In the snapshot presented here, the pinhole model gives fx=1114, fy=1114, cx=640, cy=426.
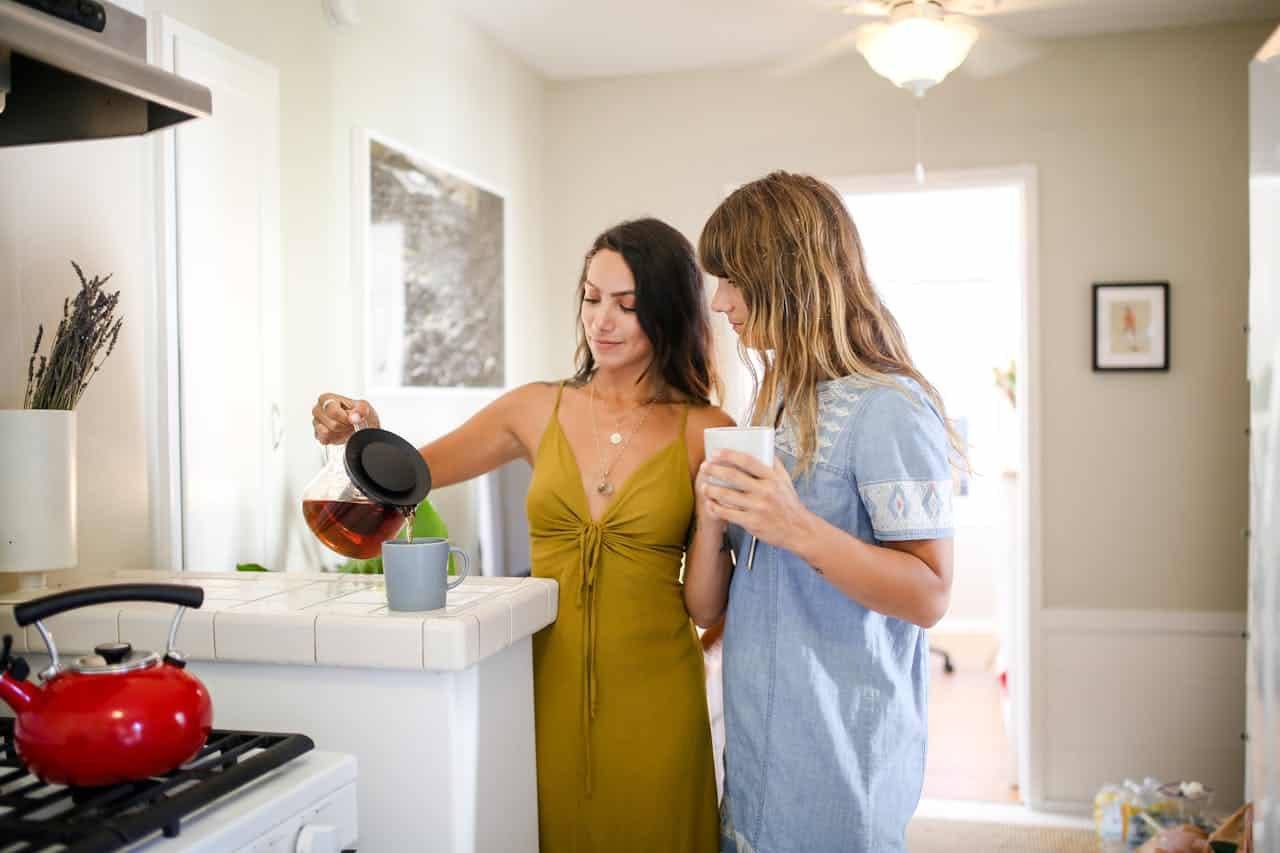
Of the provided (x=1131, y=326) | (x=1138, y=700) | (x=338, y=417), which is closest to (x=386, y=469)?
(x=338, y=417)

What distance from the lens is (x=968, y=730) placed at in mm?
5066

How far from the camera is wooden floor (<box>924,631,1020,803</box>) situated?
170 inches

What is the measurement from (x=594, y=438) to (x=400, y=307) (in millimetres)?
1551

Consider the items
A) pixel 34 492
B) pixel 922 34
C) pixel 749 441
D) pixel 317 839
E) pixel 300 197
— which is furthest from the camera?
pixel 922 34

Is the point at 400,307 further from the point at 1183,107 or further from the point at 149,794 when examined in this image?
the point at 1183,107

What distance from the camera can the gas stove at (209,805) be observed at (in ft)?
2.96

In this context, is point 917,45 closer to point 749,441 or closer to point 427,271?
point 427,271

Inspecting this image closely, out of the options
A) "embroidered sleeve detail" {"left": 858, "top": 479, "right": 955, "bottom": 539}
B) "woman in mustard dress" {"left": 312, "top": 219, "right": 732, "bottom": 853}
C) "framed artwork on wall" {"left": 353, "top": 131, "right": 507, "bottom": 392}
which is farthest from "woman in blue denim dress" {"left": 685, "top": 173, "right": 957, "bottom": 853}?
"framed artwork on wall" {"left": 353, "top": 131, "right": 507, "bottom": 392}

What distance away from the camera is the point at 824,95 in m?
4.21

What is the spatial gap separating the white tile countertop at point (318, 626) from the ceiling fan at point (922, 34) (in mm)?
2445

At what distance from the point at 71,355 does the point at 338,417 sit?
383mm

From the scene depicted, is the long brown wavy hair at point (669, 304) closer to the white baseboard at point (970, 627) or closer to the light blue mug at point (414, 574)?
the light blue mug at point (414, 574)

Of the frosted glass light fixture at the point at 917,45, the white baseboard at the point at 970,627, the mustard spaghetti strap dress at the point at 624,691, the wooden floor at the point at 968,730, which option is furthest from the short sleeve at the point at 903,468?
the white baseboard at the point at 970,627

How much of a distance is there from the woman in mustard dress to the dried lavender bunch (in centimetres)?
34
